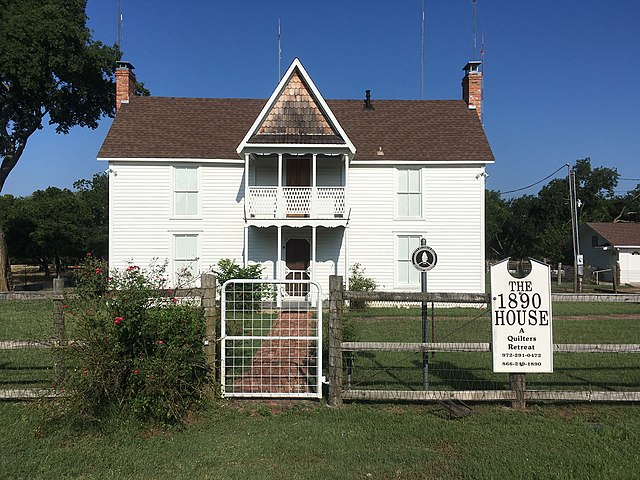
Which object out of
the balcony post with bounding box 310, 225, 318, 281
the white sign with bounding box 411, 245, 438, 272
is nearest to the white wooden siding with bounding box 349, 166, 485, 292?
the balcony post with bounding box 310, 225, 318, 281

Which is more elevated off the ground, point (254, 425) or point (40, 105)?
point (40, 105)

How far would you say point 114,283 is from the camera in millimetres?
5559

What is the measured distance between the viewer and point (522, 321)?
6.05m

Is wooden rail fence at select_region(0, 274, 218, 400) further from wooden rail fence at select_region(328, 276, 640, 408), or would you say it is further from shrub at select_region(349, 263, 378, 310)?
shrub at select_region(349, 263, 378, 310)

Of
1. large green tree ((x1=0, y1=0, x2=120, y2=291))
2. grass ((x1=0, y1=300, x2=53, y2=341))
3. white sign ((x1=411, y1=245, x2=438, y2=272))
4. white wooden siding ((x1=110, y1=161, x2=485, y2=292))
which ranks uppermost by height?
large green tree ((x1=0, y1=0, x2=120, y2=291))

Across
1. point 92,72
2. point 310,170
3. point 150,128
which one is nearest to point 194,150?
point 150,128

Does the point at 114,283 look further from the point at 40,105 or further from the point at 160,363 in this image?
the point at 40,105

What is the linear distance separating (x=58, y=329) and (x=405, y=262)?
49.1 feet

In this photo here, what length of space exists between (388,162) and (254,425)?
14.9 metres

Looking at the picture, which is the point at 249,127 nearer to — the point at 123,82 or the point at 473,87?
the point at 123,82

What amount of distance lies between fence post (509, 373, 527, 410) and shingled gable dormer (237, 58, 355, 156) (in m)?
12.5

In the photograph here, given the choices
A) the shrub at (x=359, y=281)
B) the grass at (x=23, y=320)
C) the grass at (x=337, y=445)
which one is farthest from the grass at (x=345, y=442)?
the shrub at (x=359, y=281)

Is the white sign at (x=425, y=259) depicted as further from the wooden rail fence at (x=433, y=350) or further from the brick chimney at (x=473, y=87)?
the brick chimney at (x=473, y=87)

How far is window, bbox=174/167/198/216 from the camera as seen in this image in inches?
750
